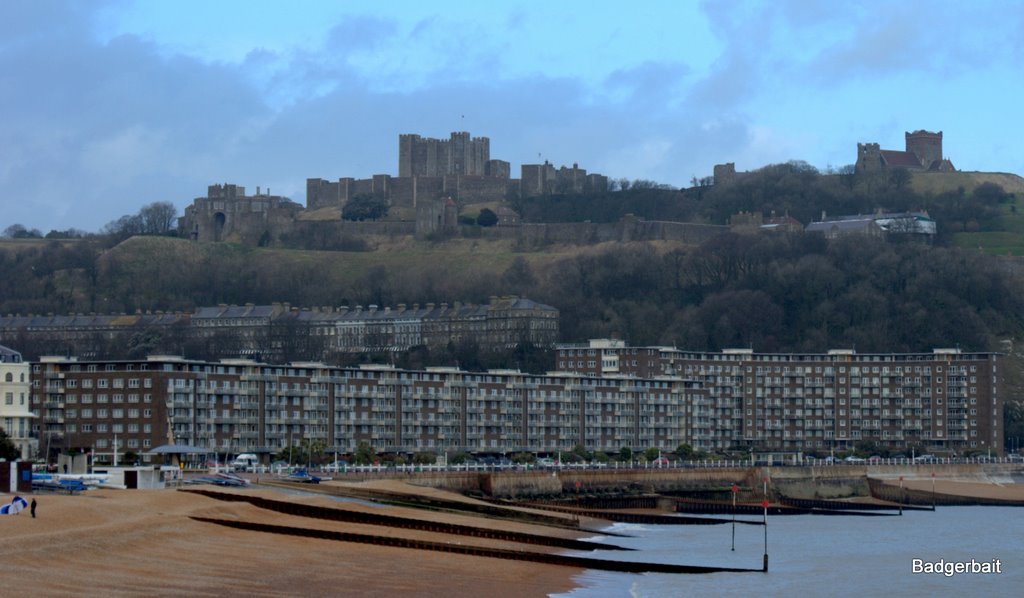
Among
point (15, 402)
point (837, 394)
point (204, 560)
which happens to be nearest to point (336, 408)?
point (15, 402)

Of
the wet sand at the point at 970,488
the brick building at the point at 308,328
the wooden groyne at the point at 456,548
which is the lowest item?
the wet sand at the point at 970,488

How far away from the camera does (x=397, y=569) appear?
47844mm

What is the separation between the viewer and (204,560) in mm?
44375

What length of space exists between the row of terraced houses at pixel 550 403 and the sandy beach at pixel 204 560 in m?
44.8

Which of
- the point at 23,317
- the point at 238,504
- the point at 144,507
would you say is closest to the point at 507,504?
the point at 238,504

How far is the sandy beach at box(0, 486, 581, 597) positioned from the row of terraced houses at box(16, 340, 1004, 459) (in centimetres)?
4482

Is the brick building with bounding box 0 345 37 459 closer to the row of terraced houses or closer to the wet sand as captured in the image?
the row of terraced houses

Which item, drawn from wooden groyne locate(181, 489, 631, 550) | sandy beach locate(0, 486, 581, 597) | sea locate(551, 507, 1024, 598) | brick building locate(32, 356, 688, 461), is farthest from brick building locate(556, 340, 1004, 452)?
sandy beach locate(0, 486, 581, 597)

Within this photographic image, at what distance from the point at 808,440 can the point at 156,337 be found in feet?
203

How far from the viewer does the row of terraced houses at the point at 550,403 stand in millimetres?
101625

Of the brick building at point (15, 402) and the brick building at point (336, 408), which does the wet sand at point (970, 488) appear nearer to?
the brick building at point (336, 408)

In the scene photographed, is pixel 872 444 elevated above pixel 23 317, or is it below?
below

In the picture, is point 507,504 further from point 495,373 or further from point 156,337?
point 156,337

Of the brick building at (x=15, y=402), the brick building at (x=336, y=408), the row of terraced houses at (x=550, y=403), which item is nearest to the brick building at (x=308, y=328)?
the row of terraced houses at (x=550, y=403)
